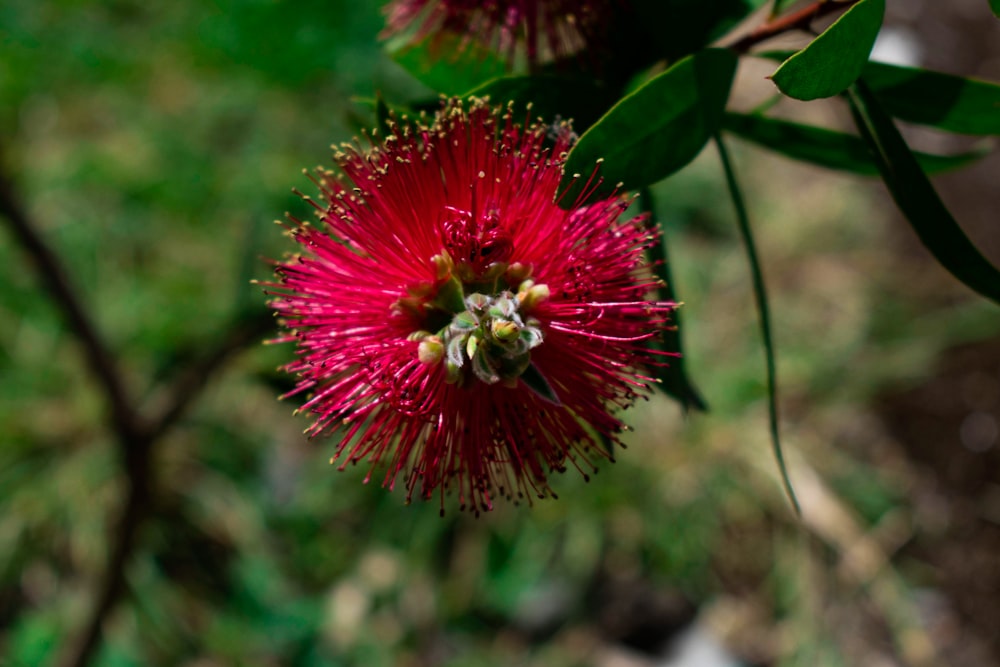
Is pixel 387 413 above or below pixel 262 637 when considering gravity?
above

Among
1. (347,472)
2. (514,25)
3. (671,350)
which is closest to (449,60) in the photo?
(514,25)

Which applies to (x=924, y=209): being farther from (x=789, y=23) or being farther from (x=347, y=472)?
(x=347, y=472)

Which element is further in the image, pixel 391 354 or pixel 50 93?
pixel 50 93

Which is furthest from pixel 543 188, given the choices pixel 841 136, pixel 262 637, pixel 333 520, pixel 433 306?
pixel 333 520

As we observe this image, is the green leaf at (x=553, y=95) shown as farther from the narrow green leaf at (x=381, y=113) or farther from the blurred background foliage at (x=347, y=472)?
the blurred background foliage at (x=347, y=472)

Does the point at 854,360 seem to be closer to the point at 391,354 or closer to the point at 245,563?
the point at 245,563

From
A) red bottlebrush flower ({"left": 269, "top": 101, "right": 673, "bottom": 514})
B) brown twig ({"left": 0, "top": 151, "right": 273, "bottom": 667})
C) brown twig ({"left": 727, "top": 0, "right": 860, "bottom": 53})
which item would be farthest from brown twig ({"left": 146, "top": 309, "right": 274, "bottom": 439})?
brown twig ({"left": 727, "top": 0, "right": 860, "bottom": 53})

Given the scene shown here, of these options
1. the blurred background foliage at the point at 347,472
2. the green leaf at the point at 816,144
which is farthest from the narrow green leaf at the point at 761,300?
the blurred background foliage at the point at 347,472
